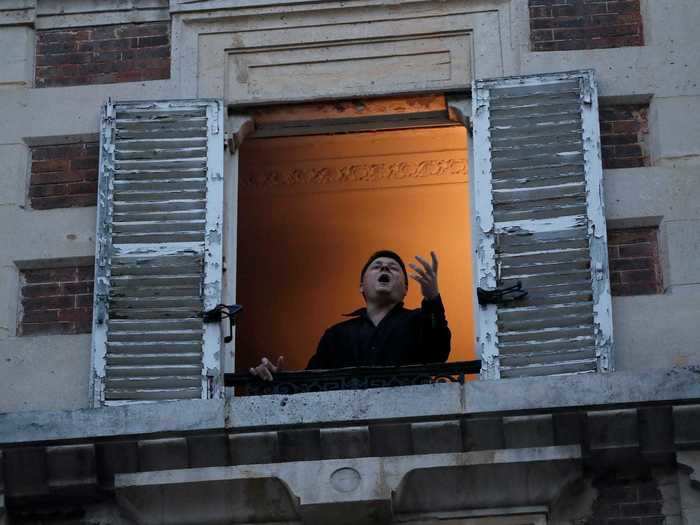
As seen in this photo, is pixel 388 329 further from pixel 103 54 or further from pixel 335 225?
pixel 335 225

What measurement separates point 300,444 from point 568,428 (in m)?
1.42

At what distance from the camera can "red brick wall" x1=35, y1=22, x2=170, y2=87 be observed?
566 inches

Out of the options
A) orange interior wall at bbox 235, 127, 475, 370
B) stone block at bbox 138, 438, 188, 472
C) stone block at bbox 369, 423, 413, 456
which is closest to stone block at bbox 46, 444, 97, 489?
stone block at bbox 138, 438, 188, 472

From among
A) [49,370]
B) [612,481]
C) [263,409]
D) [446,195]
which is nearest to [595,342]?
[612,481]

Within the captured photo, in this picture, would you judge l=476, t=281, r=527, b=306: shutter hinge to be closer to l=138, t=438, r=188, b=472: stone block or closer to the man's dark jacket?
the man's dark jacket

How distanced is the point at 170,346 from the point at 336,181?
161 inches

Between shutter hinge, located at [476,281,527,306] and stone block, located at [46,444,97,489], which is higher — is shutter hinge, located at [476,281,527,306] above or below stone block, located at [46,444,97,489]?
above

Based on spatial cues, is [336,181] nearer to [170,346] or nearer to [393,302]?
[393,302]

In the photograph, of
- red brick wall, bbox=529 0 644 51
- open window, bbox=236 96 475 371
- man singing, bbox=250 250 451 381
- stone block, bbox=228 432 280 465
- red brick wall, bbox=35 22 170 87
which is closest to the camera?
stone block, bbox=228 432 280 465

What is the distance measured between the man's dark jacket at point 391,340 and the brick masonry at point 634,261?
1.03 meters

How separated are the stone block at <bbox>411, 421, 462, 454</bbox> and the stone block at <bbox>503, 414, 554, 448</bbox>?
26cm

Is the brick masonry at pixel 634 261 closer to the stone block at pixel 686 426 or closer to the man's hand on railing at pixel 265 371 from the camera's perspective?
the stone block at pixel 686 426

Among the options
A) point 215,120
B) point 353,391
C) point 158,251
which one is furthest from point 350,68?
point 353,391

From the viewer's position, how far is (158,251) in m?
13.7
